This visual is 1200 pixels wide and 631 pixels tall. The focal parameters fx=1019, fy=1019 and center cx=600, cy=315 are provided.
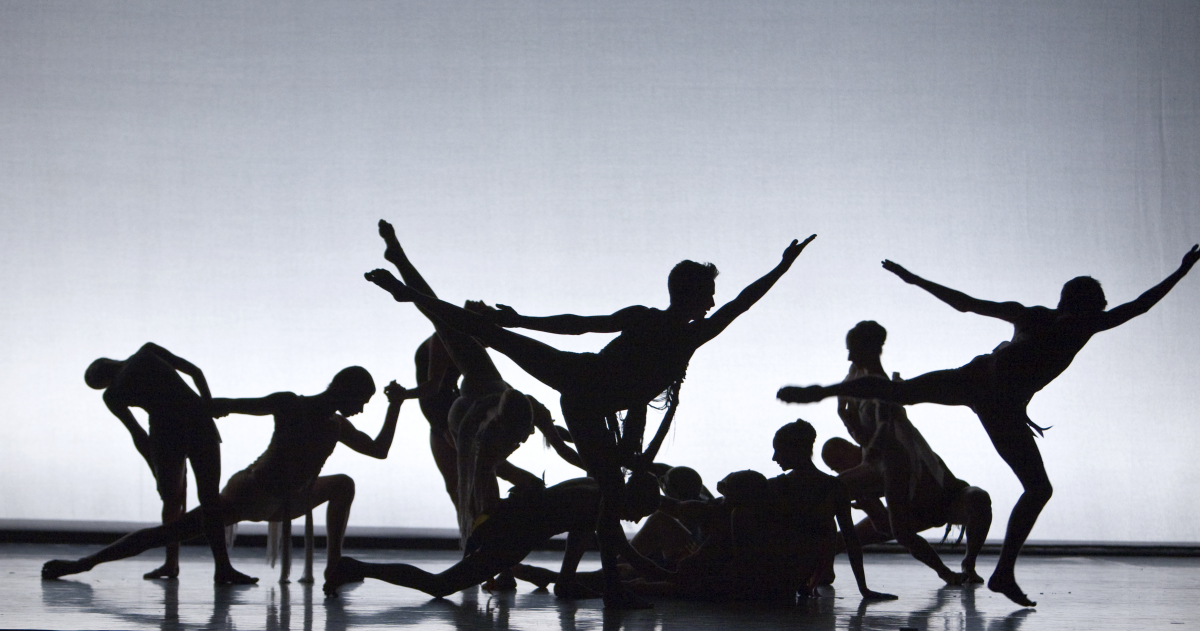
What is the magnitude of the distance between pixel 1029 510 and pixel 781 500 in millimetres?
877

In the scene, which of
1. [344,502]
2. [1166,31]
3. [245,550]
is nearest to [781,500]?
[344,502]

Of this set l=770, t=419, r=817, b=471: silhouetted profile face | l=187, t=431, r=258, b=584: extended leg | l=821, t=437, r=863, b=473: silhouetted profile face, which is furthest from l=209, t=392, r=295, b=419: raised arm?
l=821, t=437, r=863, b=473: silhouetted profile face

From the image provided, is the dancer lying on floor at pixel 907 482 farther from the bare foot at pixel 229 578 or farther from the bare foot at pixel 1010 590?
the bare foot at pixel 229 578

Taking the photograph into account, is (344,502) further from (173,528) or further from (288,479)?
(173,528)

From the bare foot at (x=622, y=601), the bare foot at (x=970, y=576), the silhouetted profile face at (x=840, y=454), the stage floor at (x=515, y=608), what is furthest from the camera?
the silhouetted profile face at (x=840, y=454)

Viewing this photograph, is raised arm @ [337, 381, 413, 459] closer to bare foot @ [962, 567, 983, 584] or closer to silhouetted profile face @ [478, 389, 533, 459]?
→ silhouetted profile face @ [478, 389, 533, 459]

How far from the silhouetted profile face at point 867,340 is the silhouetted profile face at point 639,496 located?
1.46m

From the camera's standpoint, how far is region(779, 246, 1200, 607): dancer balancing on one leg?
3.34 metres

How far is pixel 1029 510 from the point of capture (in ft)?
11.0

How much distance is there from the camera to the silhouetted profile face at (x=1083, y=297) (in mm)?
3340

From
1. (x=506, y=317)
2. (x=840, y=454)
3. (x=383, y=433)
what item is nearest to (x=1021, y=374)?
(x=840, y=454)

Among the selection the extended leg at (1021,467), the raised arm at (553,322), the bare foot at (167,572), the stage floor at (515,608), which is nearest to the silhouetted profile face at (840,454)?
the stage floor at (515,608)

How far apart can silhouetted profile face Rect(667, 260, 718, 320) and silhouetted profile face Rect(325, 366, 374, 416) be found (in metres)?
1.22

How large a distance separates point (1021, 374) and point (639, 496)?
1.38 metres
